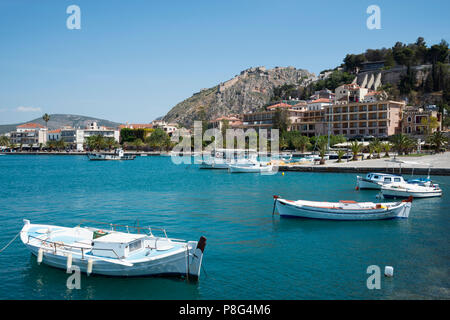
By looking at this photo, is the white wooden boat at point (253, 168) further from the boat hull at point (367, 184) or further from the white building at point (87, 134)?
the white building at point (87, 134)

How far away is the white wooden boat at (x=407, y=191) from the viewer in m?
32.7

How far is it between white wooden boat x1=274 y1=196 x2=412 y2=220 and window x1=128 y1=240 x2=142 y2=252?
12.4 metres

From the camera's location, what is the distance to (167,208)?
98.4 ft

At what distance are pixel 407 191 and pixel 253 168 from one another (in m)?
32.0

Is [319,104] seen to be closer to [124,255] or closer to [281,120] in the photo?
[281,120]

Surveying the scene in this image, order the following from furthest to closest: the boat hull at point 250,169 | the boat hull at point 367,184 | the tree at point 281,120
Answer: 1. the tree at point 281,120
2. the boat hull at point 250,169
3. the boat hull at point 367,184

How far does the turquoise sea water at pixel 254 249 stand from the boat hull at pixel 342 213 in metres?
0.43

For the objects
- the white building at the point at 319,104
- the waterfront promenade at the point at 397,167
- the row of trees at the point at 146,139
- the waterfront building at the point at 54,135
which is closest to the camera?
A: the waterfront promenade at the point at 397,167

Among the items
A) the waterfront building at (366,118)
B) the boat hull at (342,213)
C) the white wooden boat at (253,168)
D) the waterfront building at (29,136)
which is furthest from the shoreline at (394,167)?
the waterfront building at (29,136)

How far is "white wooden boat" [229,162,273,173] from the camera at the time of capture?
62.1 m

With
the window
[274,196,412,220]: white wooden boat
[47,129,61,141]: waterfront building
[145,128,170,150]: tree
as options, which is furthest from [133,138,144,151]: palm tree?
the window

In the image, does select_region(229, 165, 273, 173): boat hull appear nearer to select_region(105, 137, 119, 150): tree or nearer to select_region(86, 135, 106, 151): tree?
select_region(86, 135, 106, 151): tree

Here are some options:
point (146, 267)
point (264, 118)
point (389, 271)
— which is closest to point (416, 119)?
point (264, 118)

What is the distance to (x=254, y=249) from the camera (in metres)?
18.5
